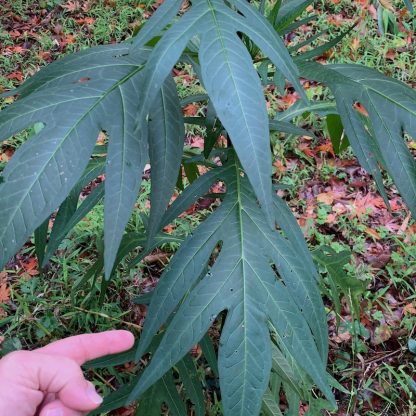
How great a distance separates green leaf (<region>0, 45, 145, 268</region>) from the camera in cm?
66

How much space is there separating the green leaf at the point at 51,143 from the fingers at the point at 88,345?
382 millimetres

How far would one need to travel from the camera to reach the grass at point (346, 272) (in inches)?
72.4

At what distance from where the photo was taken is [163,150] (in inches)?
32.1


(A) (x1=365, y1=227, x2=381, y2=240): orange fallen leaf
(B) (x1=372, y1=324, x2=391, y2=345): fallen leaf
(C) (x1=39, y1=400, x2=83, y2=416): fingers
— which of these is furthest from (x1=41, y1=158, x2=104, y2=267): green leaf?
(A) (x1=365, y1=227, x2=381, y2=240): orange fallen leaf

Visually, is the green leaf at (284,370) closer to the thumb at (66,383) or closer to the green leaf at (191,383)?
the green leaf at (191,383)

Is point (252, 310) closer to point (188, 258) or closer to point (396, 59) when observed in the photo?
point (188, 258)

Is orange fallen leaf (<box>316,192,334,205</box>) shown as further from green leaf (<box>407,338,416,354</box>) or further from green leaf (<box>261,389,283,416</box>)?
green leaf (<box>261,389,283,416</box>)

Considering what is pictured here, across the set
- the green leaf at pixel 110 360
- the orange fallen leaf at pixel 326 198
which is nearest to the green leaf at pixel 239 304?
the green leaf at pixel 110 360

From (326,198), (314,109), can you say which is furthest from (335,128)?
(326,198)

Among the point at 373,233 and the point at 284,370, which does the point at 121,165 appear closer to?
the point at 284,370

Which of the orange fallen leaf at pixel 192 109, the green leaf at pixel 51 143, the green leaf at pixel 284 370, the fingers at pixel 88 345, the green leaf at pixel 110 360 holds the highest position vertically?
the green leaf at pixel 51 143

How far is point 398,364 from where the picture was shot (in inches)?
73.3

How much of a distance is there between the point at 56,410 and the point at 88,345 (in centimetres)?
13

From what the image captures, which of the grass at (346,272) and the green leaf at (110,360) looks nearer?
the green leaf at (110,360)
